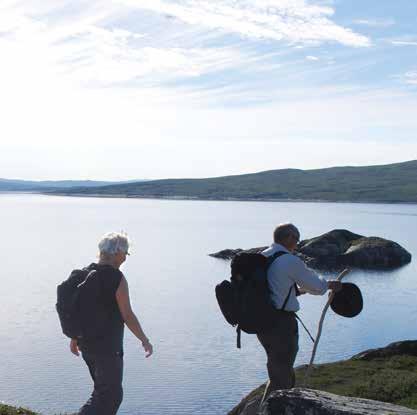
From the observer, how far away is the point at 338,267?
6009 cm

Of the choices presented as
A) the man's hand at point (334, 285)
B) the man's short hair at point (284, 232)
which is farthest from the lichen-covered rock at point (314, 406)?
the man's short hair at point (284, 232)

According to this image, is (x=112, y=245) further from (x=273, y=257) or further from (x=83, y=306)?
(x=273, y=257)

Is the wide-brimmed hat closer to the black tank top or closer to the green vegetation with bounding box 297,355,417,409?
the black tank top

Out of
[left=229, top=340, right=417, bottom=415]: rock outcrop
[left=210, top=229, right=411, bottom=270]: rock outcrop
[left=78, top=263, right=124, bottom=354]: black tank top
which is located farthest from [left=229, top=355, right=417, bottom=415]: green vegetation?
[left=210, top=229, right=411, bottom=270]: rock outcrop

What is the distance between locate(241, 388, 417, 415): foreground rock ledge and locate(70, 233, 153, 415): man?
5.13 feet

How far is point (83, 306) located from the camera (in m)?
8.16

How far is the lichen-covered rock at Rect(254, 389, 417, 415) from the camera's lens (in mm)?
7492

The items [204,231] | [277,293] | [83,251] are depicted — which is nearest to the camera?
[277,293]

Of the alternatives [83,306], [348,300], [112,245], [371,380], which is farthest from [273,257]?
[371,380]

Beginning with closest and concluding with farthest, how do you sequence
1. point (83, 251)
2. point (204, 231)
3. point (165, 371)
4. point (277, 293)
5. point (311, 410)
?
point (311, 410), point (277, 293), point (165, 371), point (83, 251), point (204, 231)

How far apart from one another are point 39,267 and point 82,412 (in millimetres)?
46883

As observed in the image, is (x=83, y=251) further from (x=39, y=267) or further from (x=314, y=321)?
(x=314, y=321)

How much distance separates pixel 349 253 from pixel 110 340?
57.2 metres

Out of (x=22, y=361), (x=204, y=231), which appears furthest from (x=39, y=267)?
(x=204, y=231)
